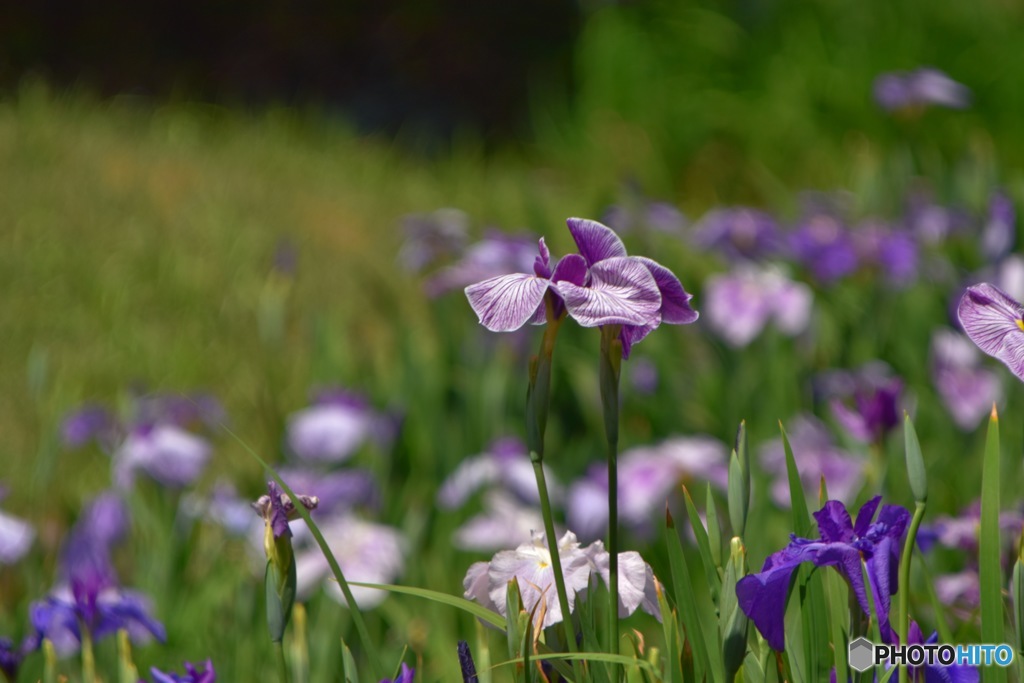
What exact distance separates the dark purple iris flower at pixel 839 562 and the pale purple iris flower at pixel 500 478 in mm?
1114

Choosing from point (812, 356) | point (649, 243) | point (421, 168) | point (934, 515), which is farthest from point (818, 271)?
point (421, 168)

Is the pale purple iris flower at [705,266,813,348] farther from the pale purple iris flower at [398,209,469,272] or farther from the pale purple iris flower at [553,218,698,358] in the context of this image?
the pale purple iris flower at [553,218,698,358]

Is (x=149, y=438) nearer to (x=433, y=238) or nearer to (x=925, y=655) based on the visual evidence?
(x=433, y=238)

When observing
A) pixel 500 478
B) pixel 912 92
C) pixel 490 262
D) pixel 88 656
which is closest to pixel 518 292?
pixel 88 656

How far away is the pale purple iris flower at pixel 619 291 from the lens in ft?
2.68

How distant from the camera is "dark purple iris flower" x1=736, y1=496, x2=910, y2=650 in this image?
0.83m

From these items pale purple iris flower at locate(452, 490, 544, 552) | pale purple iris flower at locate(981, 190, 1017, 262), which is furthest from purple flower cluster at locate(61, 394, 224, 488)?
pale purple iris flower at locate(981, 190, 1017, 262)

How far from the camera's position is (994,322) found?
0.90 metres

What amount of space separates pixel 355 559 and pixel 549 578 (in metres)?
0.77

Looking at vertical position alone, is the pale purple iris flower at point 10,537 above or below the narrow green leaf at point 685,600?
below

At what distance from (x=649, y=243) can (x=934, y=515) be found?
1.03 meters

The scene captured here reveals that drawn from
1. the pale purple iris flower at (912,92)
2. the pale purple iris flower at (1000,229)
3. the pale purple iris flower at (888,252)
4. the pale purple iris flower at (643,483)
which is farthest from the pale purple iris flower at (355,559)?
the pale purple iris flower at (912,92)

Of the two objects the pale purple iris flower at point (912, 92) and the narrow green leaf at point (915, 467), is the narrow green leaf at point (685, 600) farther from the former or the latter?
the pale purple iris flower at point (912, 92)

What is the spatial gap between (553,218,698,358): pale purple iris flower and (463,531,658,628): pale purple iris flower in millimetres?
216
